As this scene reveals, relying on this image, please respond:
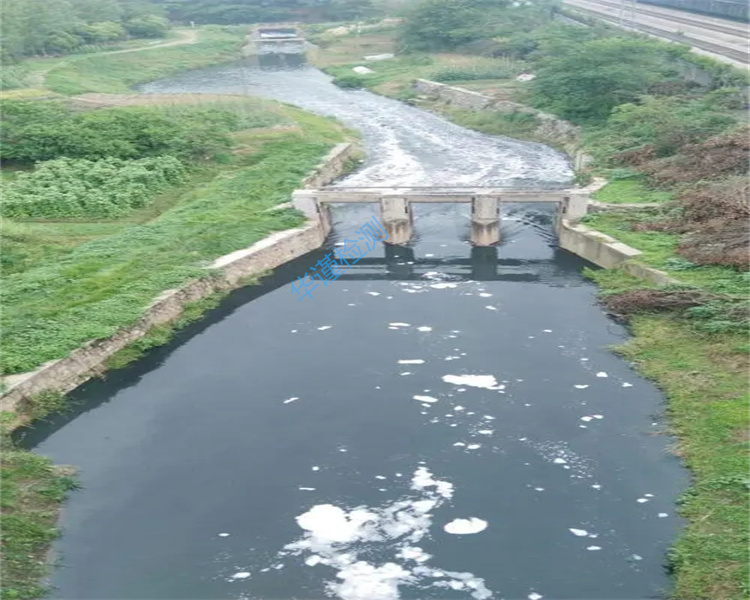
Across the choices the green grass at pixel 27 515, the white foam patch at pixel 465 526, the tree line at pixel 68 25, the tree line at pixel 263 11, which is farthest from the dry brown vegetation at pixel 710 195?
the tree line at pixel 263 11

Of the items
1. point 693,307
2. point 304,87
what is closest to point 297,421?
point 693,307

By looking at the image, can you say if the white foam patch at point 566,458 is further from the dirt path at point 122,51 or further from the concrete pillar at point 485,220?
the dirt path at point 122,51

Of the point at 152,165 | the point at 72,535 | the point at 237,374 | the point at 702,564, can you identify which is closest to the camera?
the point at 702,564

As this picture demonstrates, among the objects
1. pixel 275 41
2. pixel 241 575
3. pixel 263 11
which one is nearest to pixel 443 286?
pixel 241 575

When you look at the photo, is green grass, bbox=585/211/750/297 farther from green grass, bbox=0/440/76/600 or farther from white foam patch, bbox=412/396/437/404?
green grass, bbox=0/440/76/600

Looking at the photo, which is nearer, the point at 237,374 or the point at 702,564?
the point at 702,564

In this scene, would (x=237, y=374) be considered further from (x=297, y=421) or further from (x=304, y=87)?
(x=304, y=87)

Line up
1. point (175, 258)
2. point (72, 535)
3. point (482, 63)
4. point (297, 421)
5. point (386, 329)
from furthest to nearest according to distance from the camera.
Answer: point (482, 63) < point (175, 258) < point (386, 329) < point (297, 421) < point (72, 535)

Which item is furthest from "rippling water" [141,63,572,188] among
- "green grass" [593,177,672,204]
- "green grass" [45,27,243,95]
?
"green grass" [593,177,672,204]
